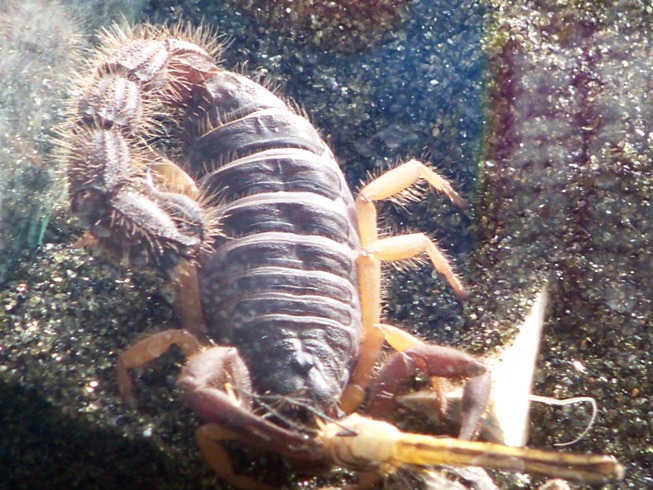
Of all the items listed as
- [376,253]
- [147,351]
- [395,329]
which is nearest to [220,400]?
[147,351]

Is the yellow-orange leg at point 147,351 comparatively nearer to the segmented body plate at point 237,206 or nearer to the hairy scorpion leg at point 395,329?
the segmented body plate at point 237,206

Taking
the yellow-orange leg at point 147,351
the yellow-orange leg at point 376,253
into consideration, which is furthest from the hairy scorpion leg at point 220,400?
the yellow-orange leg at point 376,253

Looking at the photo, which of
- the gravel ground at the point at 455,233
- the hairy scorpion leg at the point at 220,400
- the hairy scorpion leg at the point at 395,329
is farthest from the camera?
the hairy scorpion leg at the point at 395,329

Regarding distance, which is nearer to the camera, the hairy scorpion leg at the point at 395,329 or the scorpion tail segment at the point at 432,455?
the scorpion tail segment at the point at 432,455

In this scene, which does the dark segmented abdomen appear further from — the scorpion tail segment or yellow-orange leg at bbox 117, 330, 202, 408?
the scorpion tail segment

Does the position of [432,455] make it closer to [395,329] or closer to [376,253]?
[395,329]

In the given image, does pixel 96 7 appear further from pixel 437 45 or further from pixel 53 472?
pixel 53 472

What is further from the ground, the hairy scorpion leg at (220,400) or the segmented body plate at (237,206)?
the segmented body plate at (237,206)

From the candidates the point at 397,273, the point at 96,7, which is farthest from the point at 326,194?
the point at 96,7
